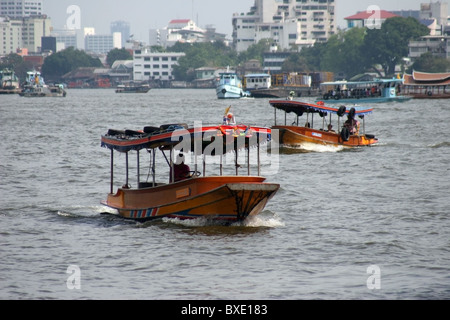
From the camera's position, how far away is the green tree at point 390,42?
14012cm

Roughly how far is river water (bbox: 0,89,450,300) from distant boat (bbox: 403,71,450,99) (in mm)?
62903

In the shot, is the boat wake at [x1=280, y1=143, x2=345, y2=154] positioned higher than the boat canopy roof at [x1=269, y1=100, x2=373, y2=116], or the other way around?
the boat canopy roof at [x1=269, y1=100, x2=373, y2=116]

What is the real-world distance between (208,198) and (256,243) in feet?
4.77

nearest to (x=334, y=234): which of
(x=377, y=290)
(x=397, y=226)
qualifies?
(x=397, y=226)

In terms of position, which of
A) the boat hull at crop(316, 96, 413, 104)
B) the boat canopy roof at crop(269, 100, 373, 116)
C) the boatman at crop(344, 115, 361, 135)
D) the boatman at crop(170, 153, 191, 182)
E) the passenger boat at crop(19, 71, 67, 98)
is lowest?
the boatman at crop(170, 153, 191, 182)

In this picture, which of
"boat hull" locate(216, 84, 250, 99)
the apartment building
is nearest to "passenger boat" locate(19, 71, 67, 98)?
"boat hull" locate(216, 84, 250, 99)

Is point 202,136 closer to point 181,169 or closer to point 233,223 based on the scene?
point 181,169

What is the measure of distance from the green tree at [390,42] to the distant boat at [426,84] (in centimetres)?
4410

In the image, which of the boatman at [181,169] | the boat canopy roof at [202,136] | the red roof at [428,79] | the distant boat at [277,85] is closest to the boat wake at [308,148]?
the boat canopy roof at [202,136]

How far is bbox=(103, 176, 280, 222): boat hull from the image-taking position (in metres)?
17.2

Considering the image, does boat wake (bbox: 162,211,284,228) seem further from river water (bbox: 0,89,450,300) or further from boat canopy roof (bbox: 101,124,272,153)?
boat canopy roof (bbox: 101,124,272,153)

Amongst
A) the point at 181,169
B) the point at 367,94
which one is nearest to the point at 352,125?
the point at 181,169

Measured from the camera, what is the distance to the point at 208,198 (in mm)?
17516
